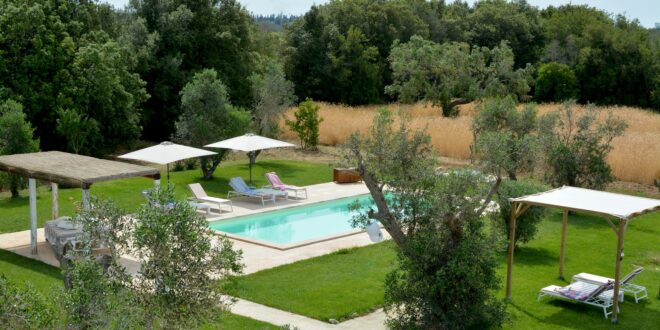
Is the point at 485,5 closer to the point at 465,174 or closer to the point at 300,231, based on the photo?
the point at 300,231

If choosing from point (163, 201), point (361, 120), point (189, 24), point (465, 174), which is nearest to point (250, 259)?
point (465, 174)

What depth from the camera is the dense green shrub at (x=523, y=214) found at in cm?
1445

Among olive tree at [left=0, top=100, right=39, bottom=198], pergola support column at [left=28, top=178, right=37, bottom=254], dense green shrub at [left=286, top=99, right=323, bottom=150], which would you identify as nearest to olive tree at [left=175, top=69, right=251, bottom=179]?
→ dense green shrub at [left=286, top=99, right=323, bottom=150]

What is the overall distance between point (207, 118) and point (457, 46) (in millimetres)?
15532

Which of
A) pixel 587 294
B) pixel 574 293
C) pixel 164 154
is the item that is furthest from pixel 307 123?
pixel 587 294

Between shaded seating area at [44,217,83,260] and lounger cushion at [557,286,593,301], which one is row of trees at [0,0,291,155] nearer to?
shaded seating area at [44,217,83,260]

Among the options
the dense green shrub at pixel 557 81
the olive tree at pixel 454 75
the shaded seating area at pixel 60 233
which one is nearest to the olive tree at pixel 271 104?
the olive tree at pixel 454 75

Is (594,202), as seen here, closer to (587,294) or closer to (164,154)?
(587,294)

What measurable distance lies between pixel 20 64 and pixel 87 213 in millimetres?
22430

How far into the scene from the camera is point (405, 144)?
34.3 ft

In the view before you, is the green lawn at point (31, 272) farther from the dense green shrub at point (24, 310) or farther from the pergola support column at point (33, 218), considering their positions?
the dense green shrub at point (24, 310)

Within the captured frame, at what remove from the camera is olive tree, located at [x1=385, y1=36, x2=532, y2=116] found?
33.9 meters

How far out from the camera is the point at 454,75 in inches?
1347

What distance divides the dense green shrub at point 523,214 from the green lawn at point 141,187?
780cm
